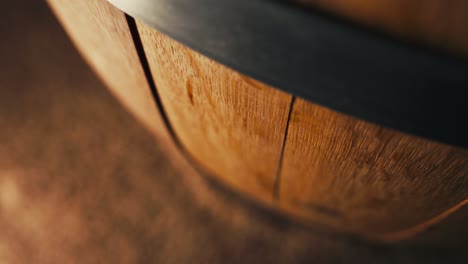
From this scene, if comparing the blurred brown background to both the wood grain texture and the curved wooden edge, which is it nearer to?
the curved wooden edge

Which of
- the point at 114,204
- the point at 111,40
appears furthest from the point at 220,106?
the point at 114,204

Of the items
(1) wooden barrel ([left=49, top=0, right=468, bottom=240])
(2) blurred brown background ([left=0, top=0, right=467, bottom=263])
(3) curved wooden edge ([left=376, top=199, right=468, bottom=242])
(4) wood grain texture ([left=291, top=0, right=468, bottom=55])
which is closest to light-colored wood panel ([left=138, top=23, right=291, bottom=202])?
(1) wooden barrel ([left=49, top=0, right=468, bottom=240])

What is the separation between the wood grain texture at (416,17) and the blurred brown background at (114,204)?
0.70 meters

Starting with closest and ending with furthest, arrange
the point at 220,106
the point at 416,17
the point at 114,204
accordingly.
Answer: the point at 416,17
the point at 220,106
the point at 114,204

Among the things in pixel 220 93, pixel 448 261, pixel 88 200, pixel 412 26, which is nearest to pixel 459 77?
pixel 412 26

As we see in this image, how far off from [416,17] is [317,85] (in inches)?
3.1

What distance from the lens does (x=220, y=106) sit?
422mm

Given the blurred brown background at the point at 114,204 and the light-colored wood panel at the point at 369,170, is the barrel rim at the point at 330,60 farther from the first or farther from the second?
the blurred brown background at the point at 114,204

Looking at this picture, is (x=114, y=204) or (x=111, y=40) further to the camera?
(x=114, y=204)

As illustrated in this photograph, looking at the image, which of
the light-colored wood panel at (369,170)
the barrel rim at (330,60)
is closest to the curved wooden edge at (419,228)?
the light-colored wood panel at (369,170)

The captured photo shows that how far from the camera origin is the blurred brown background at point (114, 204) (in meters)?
0.93

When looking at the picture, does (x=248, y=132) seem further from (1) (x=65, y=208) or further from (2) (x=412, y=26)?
(1) (x=65, y=208)

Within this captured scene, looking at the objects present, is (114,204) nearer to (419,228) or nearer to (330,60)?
(419,228)

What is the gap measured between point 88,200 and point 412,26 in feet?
A: 3.16
